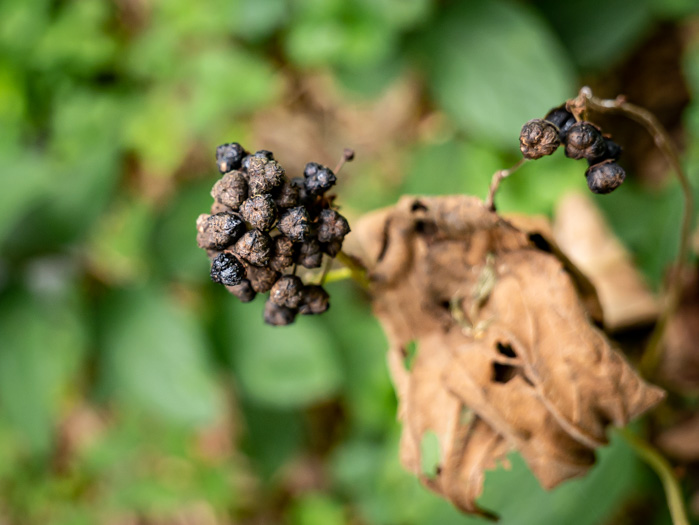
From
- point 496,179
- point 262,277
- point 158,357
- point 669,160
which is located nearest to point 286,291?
point 262,277

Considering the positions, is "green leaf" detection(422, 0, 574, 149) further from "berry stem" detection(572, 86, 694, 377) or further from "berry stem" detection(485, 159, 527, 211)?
"berry stem" detection(485, 159, 527, 211)

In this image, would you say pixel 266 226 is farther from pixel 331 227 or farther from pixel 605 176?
pixel 605 176

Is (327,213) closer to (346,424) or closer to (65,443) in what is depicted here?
(346,424)

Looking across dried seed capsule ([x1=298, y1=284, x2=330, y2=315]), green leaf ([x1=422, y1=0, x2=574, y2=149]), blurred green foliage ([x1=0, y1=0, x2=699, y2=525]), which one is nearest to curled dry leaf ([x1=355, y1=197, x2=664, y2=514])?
dried seed capsule ([x1=298, y1=284, x2=330, y2=315])

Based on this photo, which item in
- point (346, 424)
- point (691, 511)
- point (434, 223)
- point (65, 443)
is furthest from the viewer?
point (65, 443)

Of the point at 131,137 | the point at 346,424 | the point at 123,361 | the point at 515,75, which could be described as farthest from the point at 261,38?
the point at 346,424

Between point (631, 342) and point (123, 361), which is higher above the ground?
point (123, 361)
